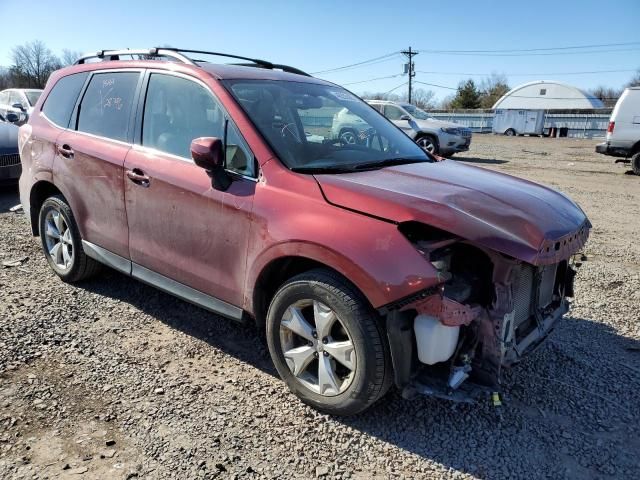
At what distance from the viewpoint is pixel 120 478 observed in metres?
2.37

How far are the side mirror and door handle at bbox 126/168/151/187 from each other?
637 millimetres

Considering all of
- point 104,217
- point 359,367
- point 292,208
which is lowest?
point 359,367

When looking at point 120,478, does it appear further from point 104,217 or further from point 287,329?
point 104,217

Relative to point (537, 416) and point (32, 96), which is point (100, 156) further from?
point (32, 96)

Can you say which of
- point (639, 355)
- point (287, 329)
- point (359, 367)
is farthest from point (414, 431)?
point (639, 355)

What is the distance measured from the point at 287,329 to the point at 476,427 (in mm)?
1188

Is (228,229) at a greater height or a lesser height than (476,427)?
greater

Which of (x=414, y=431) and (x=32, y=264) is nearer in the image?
(x=414, y=431)

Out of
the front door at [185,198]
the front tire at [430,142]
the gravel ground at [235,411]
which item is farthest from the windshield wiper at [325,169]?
the front tire at [430,142]

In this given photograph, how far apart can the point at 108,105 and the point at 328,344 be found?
2.63m

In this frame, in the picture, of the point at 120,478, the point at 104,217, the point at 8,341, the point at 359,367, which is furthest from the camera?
the point at 104,217

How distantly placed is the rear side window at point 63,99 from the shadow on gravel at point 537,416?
2.07 metres

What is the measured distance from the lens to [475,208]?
8.46 feet

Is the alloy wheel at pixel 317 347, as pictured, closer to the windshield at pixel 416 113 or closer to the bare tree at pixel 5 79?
the windshield at pixel 416 113
